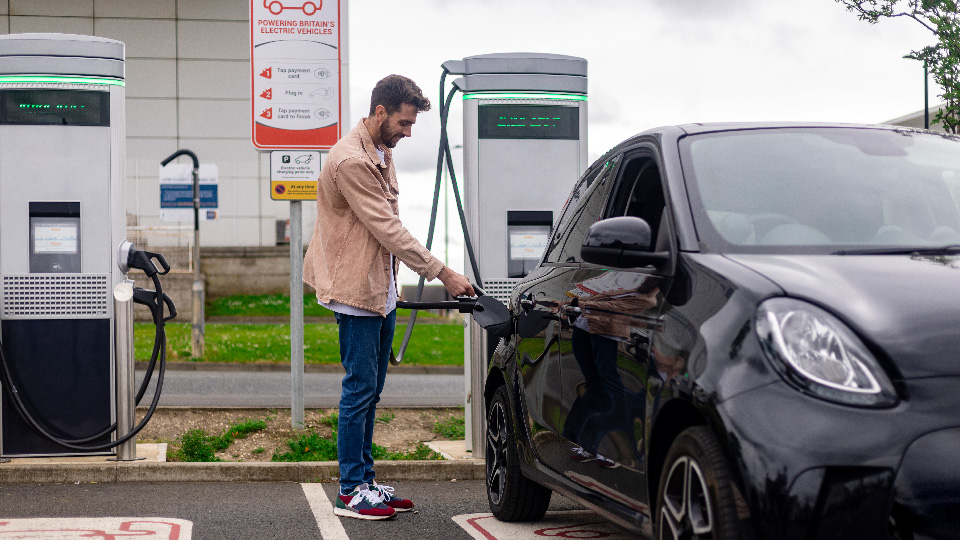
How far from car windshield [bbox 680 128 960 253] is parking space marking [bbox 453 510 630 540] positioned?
6.61 ft

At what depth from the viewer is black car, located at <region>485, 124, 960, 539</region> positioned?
291 cm

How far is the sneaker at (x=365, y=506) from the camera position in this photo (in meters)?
5.92

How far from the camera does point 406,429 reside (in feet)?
31.2

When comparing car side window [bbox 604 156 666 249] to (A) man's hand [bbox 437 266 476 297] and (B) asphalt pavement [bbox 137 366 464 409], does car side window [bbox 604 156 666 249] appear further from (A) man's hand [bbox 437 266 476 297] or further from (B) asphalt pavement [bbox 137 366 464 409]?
(B) asphalt pavement [bbox 137 366 464 409]

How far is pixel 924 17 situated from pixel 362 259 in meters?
5.65

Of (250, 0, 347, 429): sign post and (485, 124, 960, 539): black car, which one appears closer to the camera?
(485, 124, 960, 539): black car

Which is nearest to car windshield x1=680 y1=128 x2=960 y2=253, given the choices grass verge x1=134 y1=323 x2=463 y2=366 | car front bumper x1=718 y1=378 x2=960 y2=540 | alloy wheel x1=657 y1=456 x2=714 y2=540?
alloy wheel x1=657 y1=456 x2=714 y2=540

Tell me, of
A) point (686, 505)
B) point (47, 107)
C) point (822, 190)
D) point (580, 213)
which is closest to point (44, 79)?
point (47, 107)

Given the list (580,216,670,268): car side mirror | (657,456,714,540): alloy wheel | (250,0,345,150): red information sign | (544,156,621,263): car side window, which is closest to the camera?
(657,456,714,540): alloy wheel

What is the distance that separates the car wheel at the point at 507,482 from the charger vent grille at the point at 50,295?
3053 millimetres

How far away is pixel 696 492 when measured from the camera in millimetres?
3324

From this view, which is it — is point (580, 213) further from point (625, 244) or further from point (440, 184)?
point (440, 184)

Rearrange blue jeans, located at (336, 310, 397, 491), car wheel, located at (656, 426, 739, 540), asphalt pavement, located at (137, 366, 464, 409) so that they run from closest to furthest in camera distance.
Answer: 1. car wheel, located at (656, 426, 739, 540)
2. blue jeans, located at (336, 310, 397, 491)
3. asphalt pavement, located at (137, 366, 464, 409)

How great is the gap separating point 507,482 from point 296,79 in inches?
164
